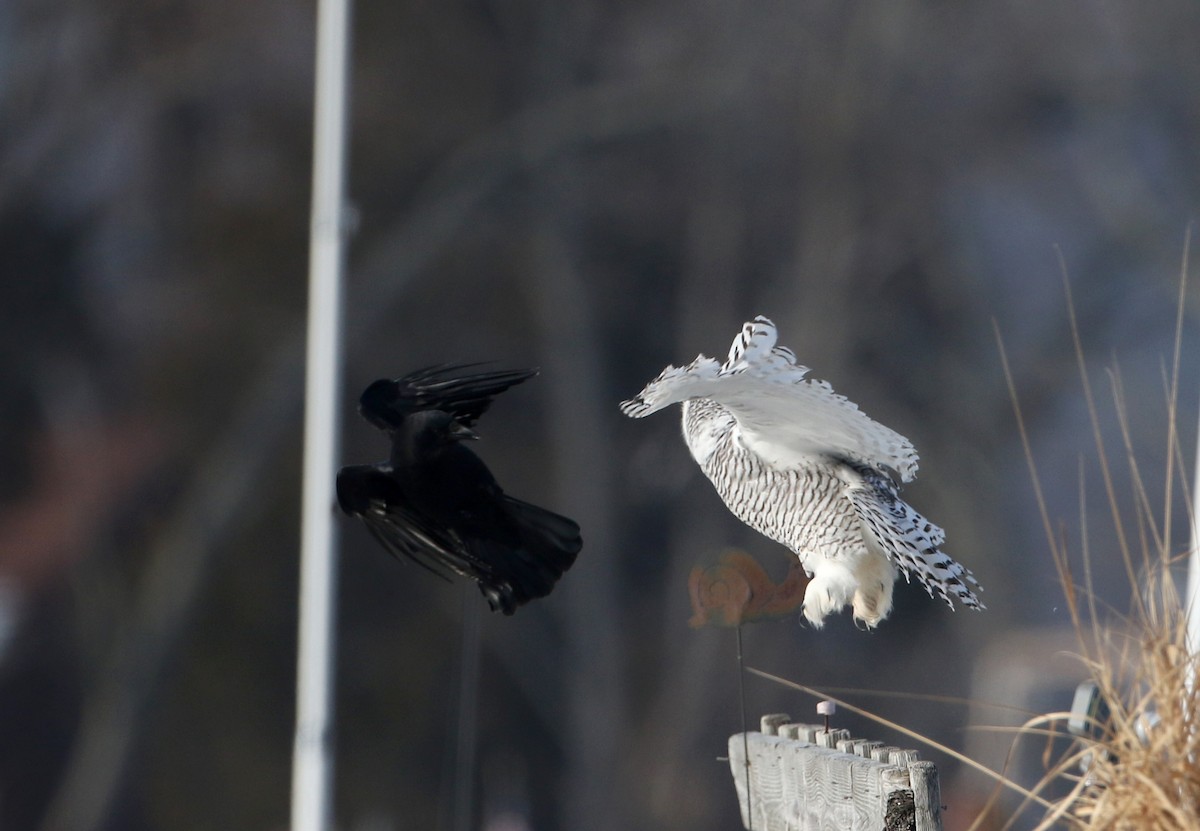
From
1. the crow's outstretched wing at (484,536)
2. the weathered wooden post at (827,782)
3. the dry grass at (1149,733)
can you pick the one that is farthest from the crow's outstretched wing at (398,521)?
the dry grass at (1149,733)

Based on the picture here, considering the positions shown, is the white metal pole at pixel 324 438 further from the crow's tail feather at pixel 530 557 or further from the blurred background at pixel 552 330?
the blurred background at pixel 552 330

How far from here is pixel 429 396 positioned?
1.56m

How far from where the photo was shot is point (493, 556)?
61.1 inches

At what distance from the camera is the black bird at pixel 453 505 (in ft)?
4.96

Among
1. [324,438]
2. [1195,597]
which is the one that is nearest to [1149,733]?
[1195,597]

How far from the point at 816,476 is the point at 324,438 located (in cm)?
104

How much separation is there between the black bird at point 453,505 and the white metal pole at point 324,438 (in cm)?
77

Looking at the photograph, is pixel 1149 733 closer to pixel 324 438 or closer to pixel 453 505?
pixel 453 505

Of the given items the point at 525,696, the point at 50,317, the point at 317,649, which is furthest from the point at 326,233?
the point at 525,696

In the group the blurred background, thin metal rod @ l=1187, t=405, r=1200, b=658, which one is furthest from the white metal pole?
the blurred background

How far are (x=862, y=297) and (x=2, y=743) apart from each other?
13.1 ft

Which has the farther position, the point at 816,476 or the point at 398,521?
the point at 816,476

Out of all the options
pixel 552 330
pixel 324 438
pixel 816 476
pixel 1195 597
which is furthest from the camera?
pixel 552 330

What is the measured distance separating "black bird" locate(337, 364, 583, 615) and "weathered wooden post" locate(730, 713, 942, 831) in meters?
0.35
